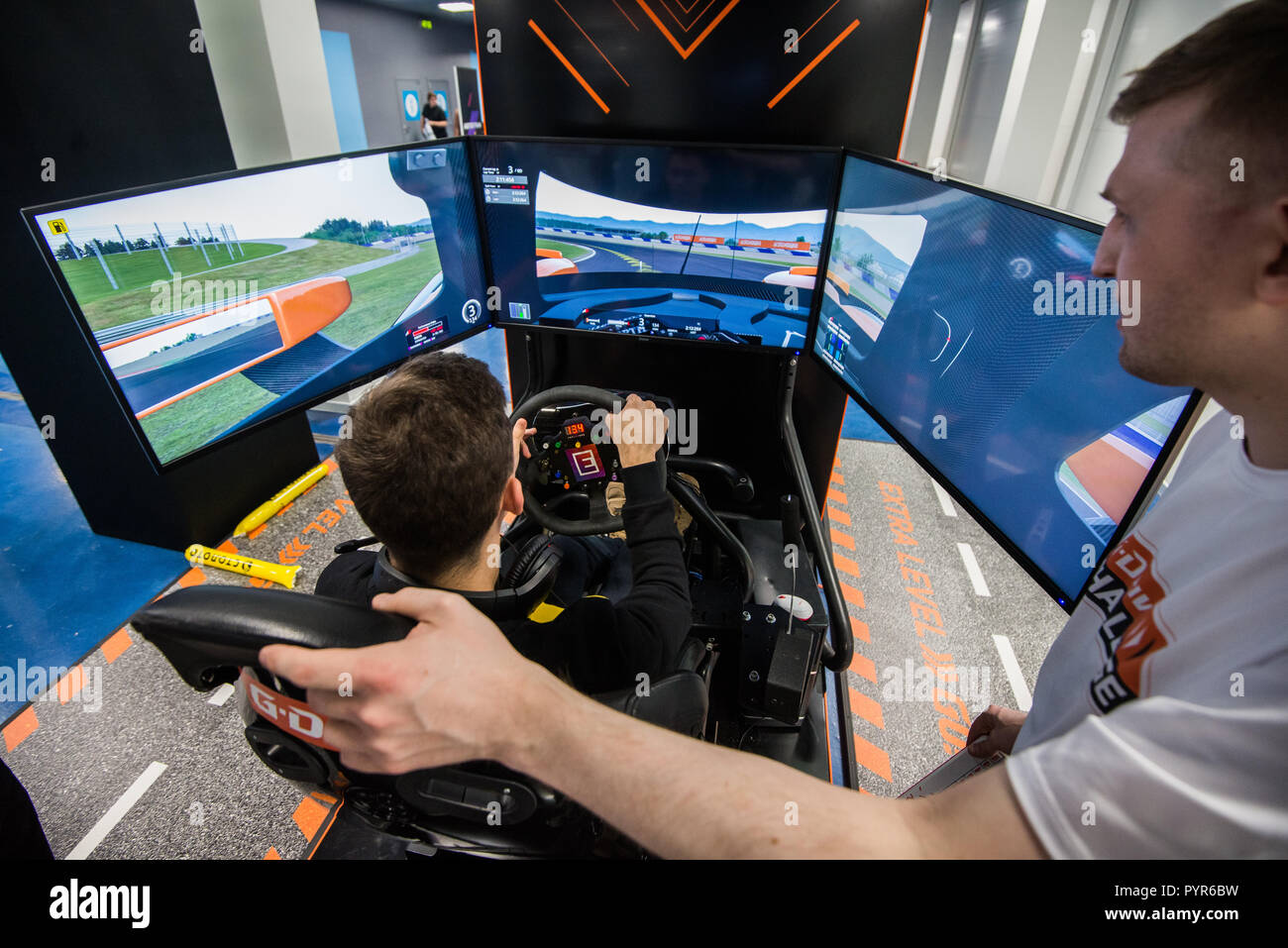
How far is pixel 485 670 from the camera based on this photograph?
59cm

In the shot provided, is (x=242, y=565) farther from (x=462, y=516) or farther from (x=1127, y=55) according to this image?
(x=1127, y=55)

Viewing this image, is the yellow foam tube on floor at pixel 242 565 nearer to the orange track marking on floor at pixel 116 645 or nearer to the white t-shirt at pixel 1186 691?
the orange track marking on floor at pixel 116 645

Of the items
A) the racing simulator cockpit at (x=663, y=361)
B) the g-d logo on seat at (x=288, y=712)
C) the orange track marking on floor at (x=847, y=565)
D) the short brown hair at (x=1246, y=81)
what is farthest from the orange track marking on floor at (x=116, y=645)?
the short brown hair at (x=1246, y=81)

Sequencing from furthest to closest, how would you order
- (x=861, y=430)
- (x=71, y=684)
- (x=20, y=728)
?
(x=861, y=430)
(x=71, y=684)
(x=20, y=728)

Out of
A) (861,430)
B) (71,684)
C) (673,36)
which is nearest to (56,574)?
(71,684)

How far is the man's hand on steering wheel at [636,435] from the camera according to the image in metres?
1.28

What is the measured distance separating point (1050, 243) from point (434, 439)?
0.99 m

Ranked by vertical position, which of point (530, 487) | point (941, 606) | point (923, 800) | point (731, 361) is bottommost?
point (941, 606)

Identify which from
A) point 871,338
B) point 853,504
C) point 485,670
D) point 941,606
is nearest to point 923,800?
point 485,670

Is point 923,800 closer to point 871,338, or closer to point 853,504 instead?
point 871,338

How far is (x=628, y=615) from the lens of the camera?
106cm

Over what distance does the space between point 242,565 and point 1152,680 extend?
2938mm

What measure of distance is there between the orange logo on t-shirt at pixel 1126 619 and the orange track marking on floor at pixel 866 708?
146cm
